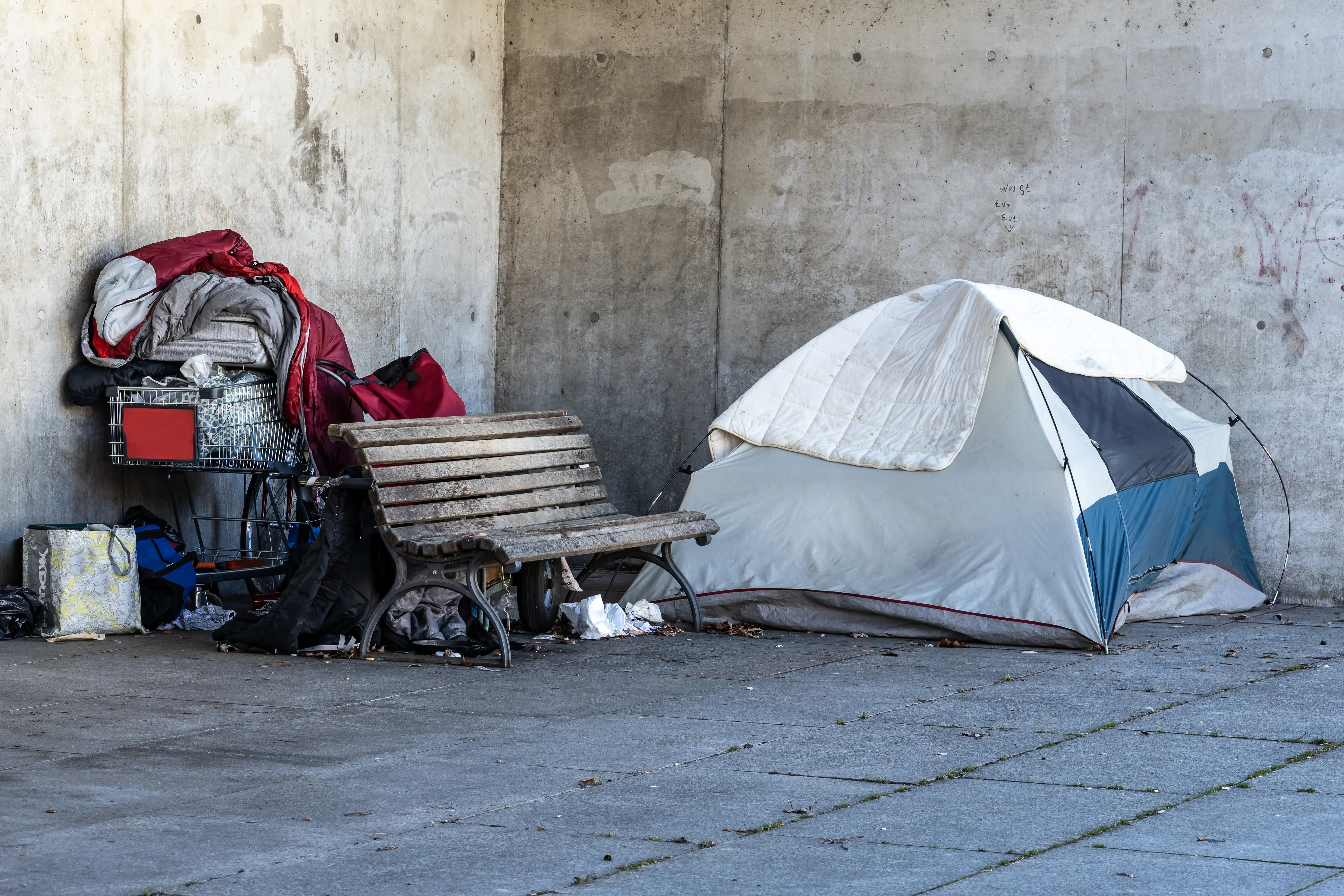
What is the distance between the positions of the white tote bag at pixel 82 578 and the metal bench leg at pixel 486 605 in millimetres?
1816

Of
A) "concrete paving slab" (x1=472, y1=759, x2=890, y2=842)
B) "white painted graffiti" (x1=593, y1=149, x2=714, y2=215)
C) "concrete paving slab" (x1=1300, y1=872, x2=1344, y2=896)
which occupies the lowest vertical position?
"concrete paving slab" (x1=472, y1=759, x2=890, y2=842)

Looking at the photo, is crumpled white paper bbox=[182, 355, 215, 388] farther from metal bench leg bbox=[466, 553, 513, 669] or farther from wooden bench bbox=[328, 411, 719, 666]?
metal bench leg bbox=[466, 553, 513, 669]

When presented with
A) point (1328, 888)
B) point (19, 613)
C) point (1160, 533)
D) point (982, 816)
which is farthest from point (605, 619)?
point (1328, 888)

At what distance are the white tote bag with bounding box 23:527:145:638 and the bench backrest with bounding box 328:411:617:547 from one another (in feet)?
4.43

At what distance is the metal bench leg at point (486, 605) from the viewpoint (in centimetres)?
648

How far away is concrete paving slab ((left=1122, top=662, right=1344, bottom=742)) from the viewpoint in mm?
5352

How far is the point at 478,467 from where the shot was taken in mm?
7137

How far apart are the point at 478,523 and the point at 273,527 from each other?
181cm

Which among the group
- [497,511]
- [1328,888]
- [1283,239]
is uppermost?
[1283,239]

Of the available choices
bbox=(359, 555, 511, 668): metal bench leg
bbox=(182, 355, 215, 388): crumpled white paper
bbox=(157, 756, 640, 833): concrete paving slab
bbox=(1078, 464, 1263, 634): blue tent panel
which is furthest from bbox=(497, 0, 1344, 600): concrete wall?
bbox=(157, 756, 640, 833): concrete paving slab

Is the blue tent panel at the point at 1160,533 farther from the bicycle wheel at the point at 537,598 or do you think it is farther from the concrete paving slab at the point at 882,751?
the bicycle wheel at the point at 537,598

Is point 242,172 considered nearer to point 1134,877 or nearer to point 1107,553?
point 1107,553

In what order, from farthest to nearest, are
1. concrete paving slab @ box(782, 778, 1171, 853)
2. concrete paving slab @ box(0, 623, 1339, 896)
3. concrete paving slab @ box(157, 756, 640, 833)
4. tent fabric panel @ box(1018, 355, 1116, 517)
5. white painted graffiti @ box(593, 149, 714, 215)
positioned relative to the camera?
white painted graffiti @ box(593, 149, 714, 215) < tent fabric panel @ box(1018, 355, 1116, 517) < concrete paving slab @ box(157, 756, 640, 833) < concrete paving slab @ box(782, 778, 1171, 853) < concrete paving slab @ box(0, 623, 1339, 896)

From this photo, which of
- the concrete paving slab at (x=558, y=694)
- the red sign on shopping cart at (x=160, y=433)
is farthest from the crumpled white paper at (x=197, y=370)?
the concrete paving slab at (x=558, y=694)
